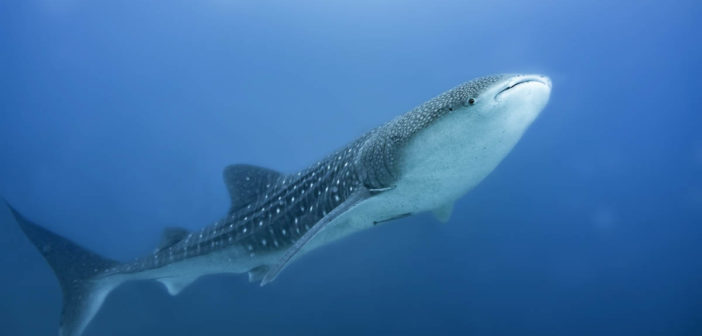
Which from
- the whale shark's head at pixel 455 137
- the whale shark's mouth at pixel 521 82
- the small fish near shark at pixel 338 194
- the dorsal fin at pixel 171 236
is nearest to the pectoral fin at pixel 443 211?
the small fish near shark at pixel 338 194

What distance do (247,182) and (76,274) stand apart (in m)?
2.32

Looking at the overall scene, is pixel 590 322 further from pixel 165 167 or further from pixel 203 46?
pixel 203 46

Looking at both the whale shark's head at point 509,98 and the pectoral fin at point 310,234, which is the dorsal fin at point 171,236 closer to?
the pectoral fin at point 310,234

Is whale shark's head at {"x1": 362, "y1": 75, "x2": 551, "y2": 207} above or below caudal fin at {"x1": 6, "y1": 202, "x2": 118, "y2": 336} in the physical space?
above

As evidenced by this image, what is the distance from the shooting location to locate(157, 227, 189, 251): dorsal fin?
172 inches

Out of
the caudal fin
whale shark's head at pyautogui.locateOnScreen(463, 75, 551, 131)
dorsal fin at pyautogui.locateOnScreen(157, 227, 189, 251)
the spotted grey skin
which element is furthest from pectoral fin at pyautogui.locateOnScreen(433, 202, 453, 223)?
the caudal fin

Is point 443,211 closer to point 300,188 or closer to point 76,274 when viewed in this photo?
point 300,188

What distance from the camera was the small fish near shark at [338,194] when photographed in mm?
2287

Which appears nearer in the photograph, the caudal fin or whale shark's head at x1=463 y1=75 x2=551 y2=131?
whale shark's head at x1=463 y1=75 x2=551 y2=131

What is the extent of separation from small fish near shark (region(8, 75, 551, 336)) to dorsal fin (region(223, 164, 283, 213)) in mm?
11

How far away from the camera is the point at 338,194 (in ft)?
10.8

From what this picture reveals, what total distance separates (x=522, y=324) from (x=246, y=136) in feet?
20.0

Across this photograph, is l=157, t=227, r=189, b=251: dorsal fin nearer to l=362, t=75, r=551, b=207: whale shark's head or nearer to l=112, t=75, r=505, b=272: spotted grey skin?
l=112, t=75, r=505, b=272: spotted grey skin

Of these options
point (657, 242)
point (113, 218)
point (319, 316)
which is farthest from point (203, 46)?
point (657, 242)
